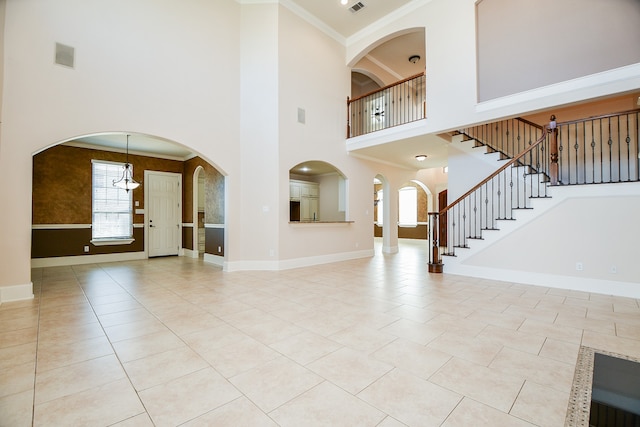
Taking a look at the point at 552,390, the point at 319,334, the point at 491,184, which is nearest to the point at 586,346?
the point at 552,390

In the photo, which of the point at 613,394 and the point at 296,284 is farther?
the point at 296,284

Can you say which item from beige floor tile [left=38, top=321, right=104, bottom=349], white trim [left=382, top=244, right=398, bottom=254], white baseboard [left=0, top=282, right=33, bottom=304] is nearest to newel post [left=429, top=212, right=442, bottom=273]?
white trim [left=382, top=244, right=398, bottom=254]

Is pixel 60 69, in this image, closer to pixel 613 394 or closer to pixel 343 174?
pixel 343 174

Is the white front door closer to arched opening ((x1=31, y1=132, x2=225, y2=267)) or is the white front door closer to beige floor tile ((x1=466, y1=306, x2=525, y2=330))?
arched opening ((x1=31, y1=132, x2=225, y2=267))

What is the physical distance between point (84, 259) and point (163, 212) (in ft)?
7.26

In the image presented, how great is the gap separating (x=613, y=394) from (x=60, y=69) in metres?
6.84

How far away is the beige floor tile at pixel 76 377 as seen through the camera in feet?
5.92

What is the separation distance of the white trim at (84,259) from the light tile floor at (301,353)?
2.93 metres

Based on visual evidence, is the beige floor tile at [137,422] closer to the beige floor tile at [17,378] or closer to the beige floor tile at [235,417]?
the beige floor tile at [235,417]

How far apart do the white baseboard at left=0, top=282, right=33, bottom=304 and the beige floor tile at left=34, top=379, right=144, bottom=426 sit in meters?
3.22

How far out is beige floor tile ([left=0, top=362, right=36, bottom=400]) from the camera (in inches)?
71.7

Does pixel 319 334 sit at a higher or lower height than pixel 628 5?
lower

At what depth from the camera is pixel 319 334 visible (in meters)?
2.70

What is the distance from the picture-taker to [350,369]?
207 cm
